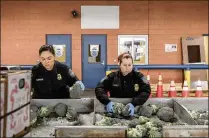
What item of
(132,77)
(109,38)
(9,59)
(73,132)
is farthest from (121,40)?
(73,132)

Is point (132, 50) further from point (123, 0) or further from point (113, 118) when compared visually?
point (113, 118)

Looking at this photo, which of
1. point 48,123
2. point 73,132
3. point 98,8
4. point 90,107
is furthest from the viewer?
point 98,8

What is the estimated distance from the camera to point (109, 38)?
8172 millimetres

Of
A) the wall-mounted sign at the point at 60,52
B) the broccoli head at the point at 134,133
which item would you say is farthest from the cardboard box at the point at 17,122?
the wall-mounted sign at the point at 60,52

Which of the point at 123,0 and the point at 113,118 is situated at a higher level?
the point at 123,0

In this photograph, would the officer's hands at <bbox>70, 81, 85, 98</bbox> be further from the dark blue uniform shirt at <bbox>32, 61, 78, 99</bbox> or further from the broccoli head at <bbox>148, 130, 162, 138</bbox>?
the broccoli head at <bbox>148, 130, 162, 138</bbox>

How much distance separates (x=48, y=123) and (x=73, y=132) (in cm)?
83

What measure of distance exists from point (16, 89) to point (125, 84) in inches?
67.5

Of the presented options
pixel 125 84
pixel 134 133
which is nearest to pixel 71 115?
pixel 125 84

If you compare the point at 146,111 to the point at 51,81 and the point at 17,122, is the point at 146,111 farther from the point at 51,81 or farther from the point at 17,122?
the point at 17,122

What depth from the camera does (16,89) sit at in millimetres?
1680

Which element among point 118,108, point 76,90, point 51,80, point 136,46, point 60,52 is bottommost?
point 118,108

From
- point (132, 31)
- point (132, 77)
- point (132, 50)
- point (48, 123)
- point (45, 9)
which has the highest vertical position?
point (45, 9)

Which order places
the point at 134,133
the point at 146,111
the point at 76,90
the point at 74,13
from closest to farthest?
the point at 134,133 < the point at 146,111 < the point at 76,90 < the point at 74,13
